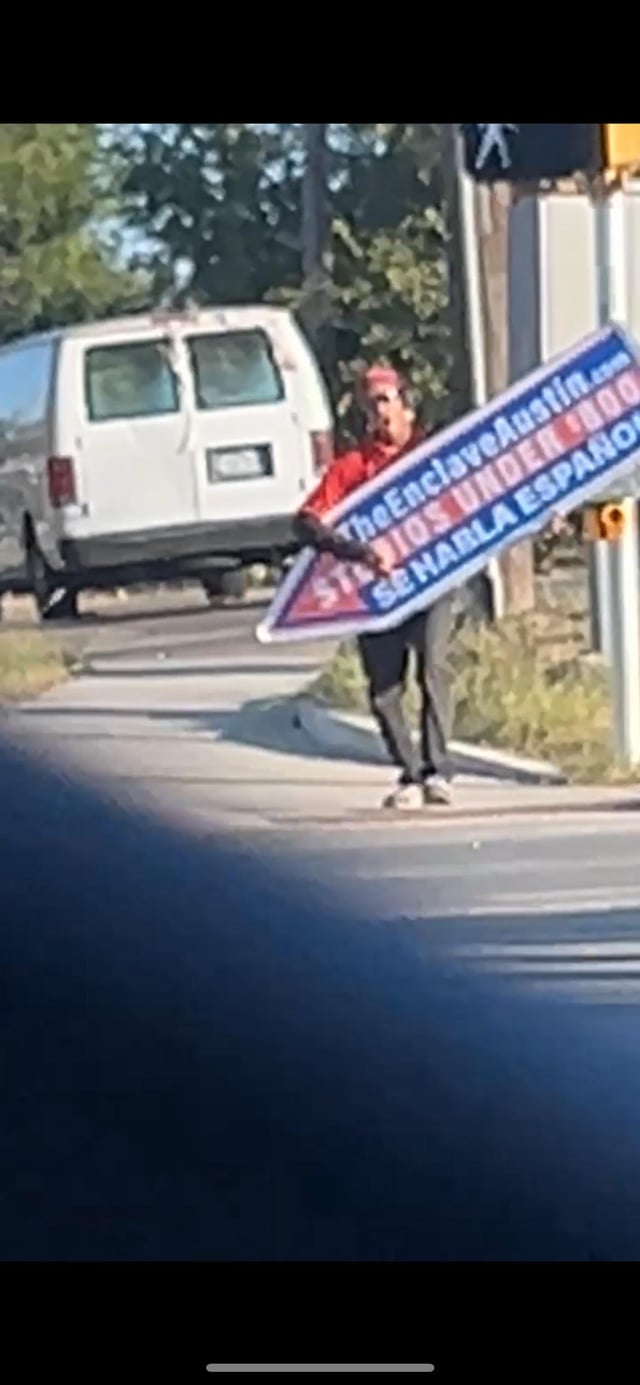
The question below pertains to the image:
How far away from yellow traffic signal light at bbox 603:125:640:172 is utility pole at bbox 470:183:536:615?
147 mm

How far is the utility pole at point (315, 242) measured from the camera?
2689 mm

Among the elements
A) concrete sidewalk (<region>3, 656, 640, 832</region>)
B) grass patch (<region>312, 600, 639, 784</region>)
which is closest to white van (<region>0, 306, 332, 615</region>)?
concrete sidewalk (<region>3, 656, 640, 832</region>)

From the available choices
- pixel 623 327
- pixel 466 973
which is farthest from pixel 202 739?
pixel 623 327

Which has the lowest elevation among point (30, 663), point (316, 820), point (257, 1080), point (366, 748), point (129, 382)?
point (257, 1080)

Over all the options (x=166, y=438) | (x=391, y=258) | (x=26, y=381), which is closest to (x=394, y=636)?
(x=166, y=438)

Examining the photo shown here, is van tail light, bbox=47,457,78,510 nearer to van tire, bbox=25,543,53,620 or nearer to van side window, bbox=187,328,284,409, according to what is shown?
van tire, bbox=25,543,53,620

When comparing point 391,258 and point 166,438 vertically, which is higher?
point 391,258

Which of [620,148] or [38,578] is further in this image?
[38,578]

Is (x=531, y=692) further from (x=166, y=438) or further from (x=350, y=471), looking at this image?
(x=166, y=438)

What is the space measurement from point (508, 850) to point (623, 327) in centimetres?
74

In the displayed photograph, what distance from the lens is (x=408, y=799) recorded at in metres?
2.72

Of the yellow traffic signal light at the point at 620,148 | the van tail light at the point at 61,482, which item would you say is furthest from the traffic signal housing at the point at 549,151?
the van tail light at the point at 61,482

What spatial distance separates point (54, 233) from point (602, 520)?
875mm
